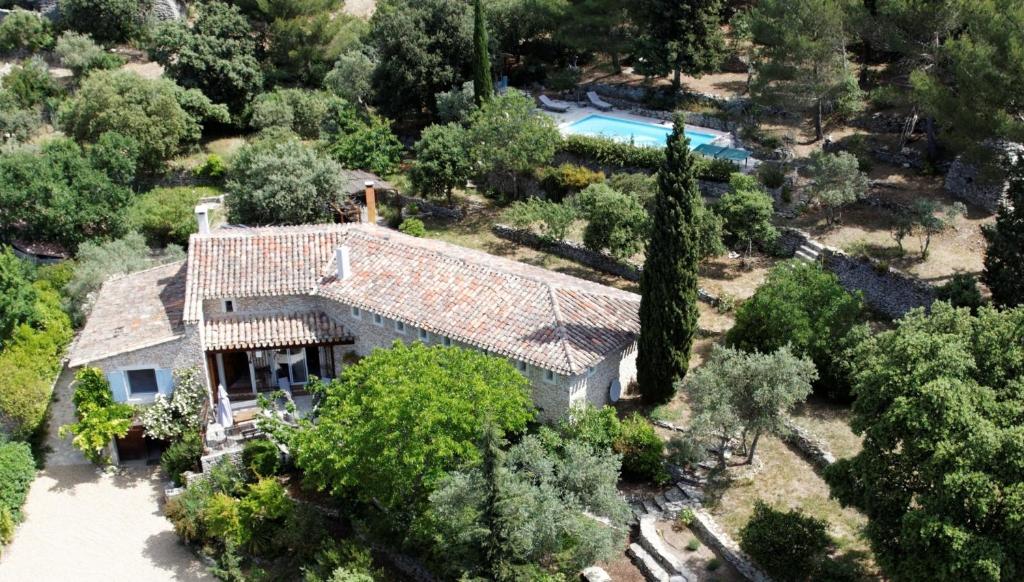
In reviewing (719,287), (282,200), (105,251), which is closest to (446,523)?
(719,287)

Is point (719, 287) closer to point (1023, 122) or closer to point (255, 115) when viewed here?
point (1023, 122)

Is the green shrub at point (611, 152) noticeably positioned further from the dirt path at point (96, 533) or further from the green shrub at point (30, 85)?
the green shrub at point (30, 85)

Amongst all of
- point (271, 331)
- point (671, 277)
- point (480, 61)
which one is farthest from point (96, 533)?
point (480, 61)

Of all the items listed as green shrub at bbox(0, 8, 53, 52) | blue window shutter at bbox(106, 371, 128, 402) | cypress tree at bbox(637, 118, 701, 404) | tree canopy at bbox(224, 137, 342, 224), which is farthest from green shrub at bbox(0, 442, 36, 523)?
green shrub at bbox(0, 8, 53, 52)

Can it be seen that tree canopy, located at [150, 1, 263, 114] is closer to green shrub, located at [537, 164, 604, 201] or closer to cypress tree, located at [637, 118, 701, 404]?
green shrub, located at [537, 164, 604, 201]

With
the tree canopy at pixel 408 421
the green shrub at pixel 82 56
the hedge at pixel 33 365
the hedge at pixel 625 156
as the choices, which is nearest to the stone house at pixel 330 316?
the tree canopy at pixel 408 421

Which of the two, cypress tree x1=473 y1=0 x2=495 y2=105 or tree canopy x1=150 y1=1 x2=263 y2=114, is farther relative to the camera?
tree canopy x1=150 y1=1 x2=263 y2=114
